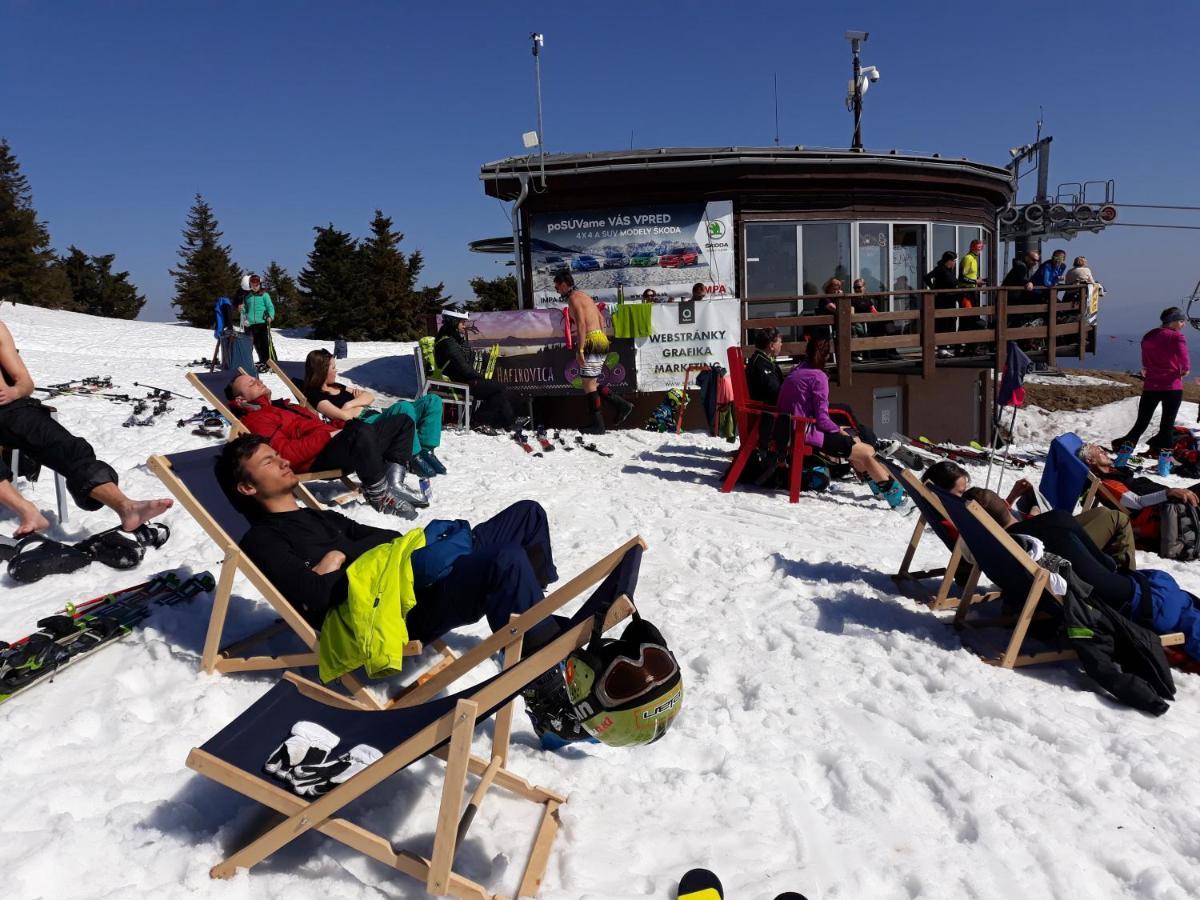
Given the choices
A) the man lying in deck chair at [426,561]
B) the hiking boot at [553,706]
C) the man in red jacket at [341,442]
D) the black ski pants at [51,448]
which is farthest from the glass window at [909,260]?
the hiking boot at [553,706]

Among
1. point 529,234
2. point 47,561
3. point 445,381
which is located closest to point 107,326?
point 529,234

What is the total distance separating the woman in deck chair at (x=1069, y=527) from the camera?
4.05 m

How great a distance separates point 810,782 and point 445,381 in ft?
26.3

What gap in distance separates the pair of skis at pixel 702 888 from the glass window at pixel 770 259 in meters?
12.0

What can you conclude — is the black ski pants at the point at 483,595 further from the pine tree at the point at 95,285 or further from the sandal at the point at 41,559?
the pine tree at the point at 95,285

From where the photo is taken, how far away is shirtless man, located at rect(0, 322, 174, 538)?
4.58 metres

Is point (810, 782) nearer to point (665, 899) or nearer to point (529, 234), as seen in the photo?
point (665, 899)

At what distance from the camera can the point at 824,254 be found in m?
14.0

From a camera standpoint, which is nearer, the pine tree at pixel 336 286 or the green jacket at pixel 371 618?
the green jacket at pixel 371 618

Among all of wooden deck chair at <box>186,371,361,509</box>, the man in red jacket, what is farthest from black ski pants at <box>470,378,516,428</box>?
the man in red jacket

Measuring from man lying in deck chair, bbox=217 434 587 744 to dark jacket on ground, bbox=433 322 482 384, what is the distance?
6.39m

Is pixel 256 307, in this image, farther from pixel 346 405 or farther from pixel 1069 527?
pixel 1069 527

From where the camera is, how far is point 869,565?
535 cm

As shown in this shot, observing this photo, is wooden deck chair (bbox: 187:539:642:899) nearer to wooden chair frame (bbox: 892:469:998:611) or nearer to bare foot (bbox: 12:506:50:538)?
wooden chair frame (bbox: 892:469:998:611)
